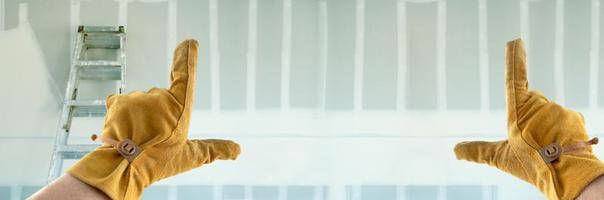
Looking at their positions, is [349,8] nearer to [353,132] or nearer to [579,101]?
[353,132]

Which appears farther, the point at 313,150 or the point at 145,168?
the point at 313,150

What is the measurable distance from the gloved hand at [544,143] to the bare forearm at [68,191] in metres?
1.09

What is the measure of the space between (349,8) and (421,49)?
0.48 m

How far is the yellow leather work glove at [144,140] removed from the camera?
52.4 inches

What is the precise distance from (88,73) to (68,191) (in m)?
2.05

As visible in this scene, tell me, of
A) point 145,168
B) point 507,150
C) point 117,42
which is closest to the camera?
point 145,168

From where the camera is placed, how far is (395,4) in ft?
10.7

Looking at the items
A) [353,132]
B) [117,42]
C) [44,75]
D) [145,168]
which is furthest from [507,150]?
[44,75]

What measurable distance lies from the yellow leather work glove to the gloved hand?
896mm

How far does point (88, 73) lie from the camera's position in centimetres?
314

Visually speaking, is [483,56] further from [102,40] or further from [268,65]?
[102,40]

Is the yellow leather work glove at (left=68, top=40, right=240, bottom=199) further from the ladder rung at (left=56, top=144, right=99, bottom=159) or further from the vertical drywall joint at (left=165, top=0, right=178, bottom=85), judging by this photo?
the vertical drywall joint at (left=165, top=0, right=178, bottom=85)

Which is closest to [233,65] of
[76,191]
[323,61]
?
[323,61]

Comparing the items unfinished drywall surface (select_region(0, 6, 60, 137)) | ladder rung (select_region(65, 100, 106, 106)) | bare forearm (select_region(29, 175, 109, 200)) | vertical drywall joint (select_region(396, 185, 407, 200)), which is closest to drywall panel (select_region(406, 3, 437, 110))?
vertical drywall joint (select_region(396, 185, 407, 200))
